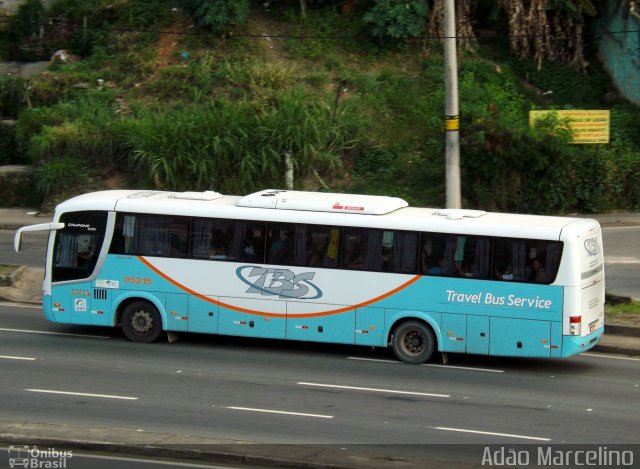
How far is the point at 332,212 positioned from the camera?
1669cm

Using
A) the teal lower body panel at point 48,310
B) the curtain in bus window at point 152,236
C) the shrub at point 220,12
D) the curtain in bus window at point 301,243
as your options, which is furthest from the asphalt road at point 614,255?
the shrub at point 220,12

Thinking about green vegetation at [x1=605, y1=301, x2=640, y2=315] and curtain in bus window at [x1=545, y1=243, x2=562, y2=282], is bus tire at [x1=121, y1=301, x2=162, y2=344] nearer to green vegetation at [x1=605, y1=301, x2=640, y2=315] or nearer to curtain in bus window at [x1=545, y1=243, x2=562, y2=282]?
curtain in bus window at [x1=545, y1=243, x2=562, y2=282]

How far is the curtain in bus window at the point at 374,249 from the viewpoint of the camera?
16.4 m

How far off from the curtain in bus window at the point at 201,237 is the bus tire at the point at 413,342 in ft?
11.7

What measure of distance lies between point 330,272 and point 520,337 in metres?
3.26

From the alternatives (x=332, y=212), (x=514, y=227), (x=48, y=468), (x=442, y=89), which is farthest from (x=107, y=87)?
(x=48, y=468)

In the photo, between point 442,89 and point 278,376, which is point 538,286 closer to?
point 278,376

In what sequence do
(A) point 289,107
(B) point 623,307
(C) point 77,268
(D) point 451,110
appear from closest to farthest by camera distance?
1. (C) point 77,268
2. (B) point 623,307
3. (D) point 451,110
4. (A) point 289,107

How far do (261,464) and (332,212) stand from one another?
716cm

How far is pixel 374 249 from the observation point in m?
16.4

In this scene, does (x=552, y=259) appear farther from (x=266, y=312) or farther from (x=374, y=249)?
(x=266, y=312)

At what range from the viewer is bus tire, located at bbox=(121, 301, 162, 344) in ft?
57.4

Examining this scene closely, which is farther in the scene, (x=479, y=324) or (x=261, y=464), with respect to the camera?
(x=479, y=324)

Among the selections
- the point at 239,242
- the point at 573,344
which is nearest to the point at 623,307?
the point at 573,344
